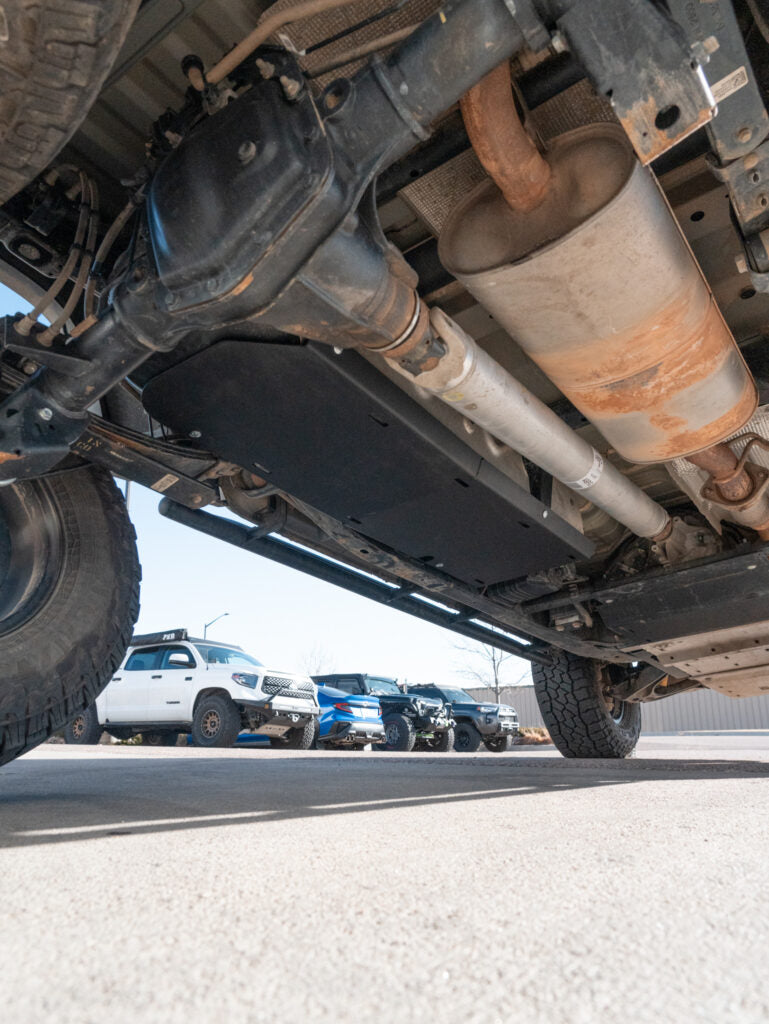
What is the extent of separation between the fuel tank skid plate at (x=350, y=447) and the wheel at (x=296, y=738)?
782cm

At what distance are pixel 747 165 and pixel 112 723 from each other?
10.3m

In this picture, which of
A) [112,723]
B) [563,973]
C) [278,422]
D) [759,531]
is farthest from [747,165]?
[112,723]

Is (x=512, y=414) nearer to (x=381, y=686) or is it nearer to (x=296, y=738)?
(x=296, y=738)

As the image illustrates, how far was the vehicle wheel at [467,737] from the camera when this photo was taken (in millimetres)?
12359

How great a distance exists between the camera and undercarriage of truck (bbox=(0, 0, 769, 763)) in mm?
1143

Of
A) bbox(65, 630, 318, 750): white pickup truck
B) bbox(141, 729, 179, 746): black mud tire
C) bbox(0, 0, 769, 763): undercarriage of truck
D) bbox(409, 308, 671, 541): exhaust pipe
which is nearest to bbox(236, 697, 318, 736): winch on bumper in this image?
bbox(65, 630, 318, 750): white pickup truck

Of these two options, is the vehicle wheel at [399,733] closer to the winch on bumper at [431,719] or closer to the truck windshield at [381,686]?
the winch on bumper at [431,719]

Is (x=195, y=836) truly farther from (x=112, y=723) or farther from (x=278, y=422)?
(x=112, y=723)

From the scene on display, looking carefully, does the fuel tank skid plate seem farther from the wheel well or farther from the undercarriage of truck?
the wheel well

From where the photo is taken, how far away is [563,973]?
606 millimetres

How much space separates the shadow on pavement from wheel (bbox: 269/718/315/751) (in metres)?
6.41

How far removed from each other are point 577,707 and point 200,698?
6051 mm

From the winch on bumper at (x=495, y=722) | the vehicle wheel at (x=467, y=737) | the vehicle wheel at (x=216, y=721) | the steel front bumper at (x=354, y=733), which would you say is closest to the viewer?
the vehicle wheel at (x=216, y=721)

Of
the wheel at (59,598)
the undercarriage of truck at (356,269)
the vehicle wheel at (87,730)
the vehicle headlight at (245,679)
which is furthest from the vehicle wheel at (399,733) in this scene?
the wheel at (59,598)
